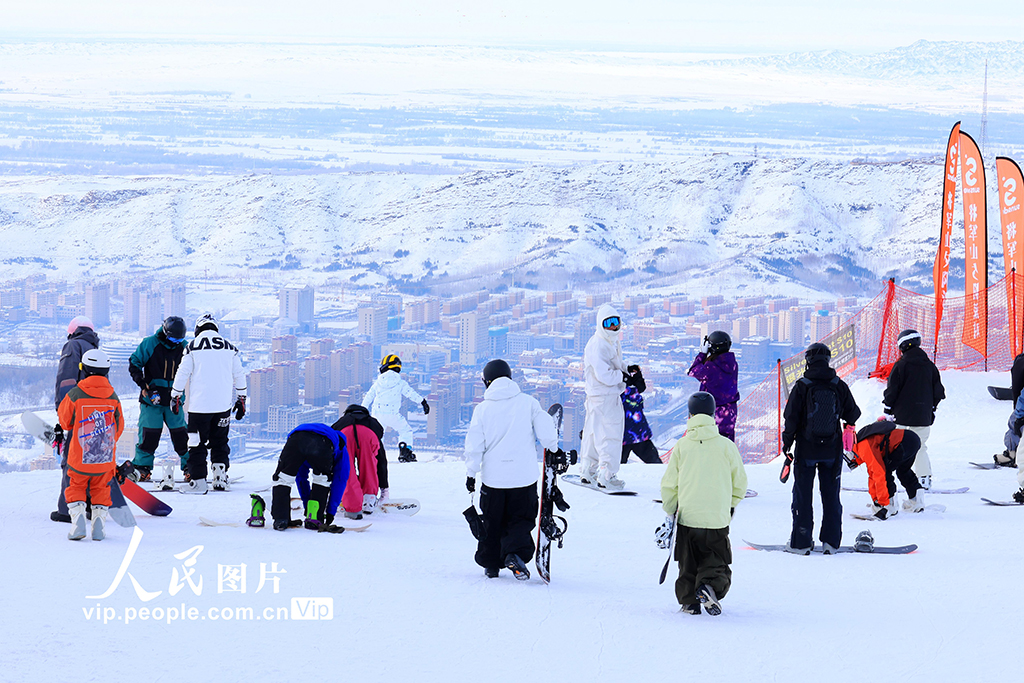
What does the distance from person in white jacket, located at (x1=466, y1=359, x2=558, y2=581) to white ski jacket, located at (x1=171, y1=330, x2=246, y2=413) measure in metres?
2.70

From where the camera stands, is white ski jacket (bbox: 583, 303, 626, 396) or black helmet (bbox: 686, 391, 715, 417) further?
white ski jacket (bbox: 583, 303, 626, 396)

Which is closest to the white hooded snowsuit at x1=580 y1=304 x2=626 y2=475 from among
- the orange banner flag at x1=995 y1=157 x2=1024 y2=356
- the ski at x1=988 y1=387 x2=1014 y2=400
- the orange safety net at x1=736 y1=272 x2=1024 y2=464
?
the orange safety net at x1=736 y1=272 x2=1024 y2=464

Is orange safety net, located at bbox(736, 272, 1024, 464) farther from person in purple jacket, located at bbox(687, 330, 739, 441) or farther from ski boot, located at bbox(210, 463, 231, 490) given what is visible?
ski boot, located at bbox(210, 463, 231, 490)

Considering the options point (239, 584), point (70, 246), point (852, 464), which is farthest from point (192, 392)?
point (70, 246)

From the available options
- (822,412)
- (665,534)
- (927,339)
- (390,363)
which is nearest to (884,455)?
(822,412)

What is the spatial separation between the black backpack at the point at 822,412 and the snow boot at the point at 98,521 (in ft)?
13.1

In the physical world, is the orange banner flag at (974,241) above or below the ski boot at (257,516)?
above

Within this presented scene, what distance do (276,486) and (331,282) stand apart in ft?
272

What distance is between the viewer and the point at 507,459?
17.1 feet

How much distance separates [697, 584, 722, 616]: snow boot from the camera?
4836mm

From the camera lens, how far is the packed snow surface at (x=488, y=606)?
4.20 m

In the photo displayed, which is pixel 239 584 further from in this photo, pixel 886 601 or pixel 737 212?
pixel 737 212

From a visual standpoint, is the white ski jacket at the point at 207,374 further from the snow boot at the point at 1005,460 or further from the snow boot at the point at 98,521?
the snow boot at the point at 1005,460

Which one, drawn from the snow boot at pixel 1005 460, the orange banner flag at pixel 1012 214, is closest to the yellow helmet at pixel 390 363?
the snow boot at pixel 1005 460
